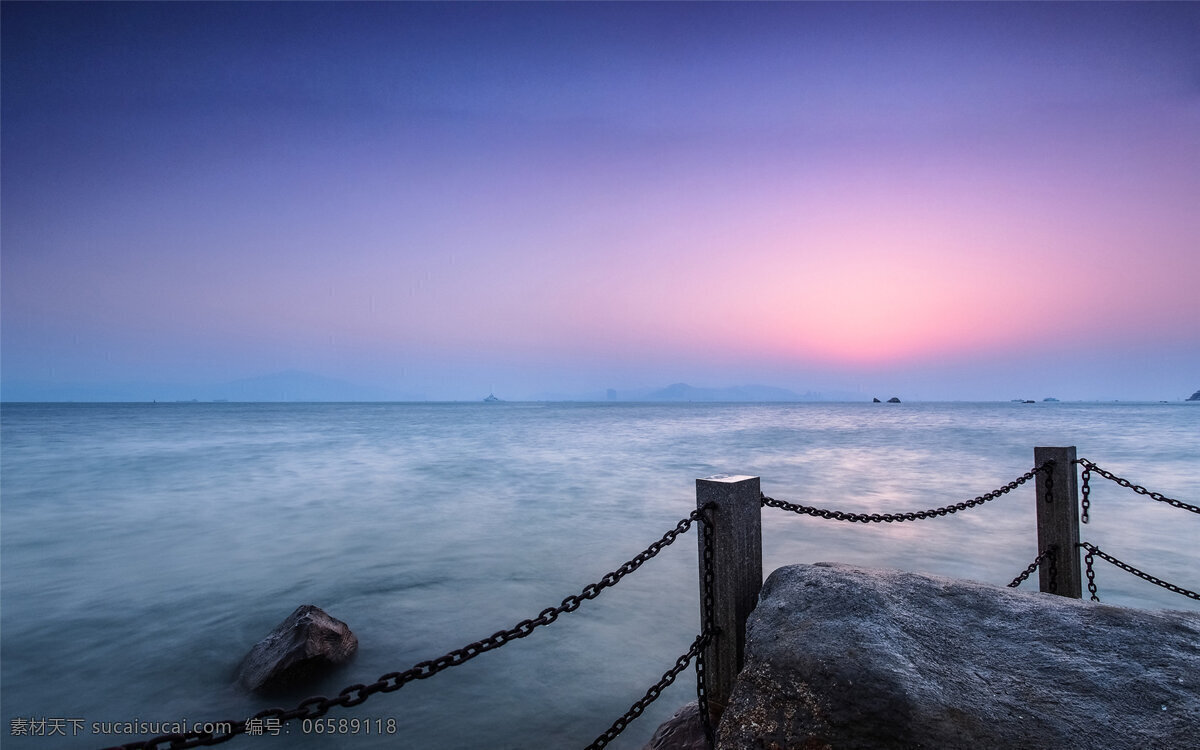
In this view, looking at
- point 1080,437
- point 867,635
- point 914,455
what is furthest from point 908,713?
point 1080,437

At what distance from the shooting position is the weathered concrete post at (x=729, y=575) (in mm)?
3225

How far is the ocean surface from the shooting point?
5.43m

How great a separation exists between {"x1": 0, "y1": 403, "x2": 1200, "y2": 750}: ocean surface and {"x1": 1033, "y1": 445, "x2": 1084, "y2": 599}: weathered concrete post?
3477 millimetres

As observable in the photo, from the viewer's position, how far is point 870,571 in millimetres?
3299

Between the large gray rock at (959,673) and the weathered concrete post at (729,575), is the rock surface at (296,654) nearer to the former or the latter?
the weathered concrete post at (729,575)

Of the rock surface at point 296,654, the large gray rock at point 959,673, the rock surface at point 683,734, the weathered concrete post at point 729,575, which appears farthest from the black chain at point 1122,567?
the rock surface at point 296,654

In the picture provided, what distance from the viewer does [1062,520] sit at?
15.8 ft

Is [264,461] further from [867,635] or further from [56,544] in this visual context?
[867,635]

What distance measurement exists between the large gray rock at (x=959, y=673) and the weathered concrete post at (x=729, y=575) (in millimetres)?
274

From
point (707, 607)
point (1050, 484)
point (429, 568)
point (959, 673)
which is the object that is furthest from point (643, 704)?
point (429, 568)

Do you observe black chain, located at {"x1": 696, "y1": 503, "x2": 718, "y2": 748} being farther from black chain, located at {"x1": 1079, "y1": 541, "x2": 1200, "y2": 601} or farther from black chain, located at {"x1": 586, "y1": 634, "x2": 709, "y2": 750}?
black chain, located at {"x1": 1079, "y1": 541, "x2": 1200, "y2": 601}

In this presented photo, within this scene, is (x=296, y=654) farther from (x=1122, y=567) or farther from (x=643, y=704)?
(x=1122, y=567)

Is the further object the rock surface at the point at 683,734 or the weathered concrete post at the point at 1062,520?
the weathered concrete post at the point at 1062,520

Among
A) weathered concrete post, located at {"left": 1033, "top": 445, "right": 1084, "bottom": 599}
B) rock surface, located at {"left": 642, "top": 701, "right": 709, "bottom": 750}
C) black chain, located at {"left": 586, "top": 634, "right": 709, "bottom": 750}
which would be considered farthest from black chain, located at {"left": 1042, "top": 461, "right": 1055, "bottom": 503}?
black chain, located at {"left": 586, "top": 634, "right": 709, "bottom": 750}
